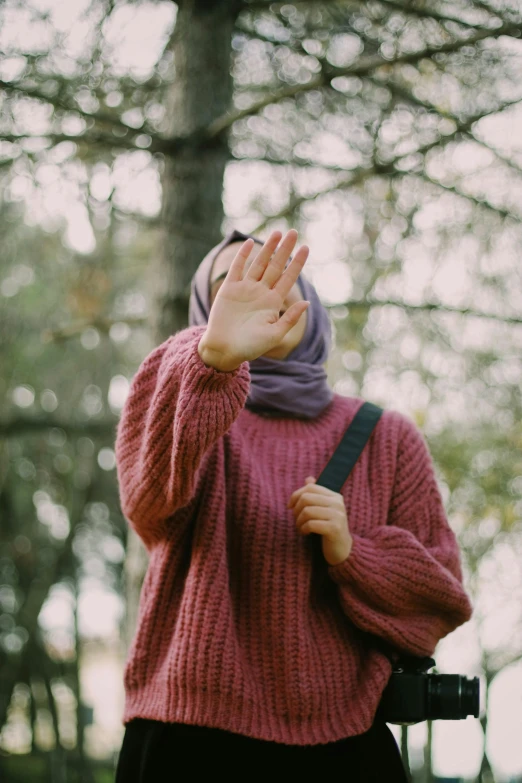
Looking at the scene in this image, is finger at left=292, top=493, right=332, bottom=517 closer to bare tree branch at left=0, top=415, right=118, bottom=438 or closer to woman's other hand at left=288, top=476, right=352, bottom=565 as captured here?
woman's other hand at left=288, top=476, right=352, bottom=565

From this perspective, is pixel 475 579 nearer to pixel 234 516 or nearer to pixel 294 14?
pixel 294 14

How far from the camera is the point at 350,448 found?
208 centimetres

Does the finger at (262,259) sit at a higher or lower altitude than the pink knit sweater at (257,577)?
higher

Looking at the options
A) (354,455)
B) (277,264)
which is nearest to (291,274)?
(277,264)

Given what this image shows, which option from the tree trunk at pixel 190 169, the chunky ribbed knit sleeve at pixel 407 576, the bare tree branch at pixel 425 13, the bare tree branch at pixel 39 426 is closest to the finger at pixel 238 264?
the chunky ribbed knit sleeve at pixel 407 576

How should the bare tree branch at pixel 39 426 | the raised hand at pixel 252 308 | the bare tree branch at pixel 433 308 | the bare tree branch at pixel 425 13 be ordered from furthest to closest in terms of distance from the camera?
the bare tree branch at pixel 39 426 < the bare tree branch at pixel 433 308 < the bare tree branch at pixel 425 13 < the raised hand at pixel 252 308

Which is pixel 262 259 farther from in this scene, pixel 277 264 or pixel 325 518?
pixel 325 518

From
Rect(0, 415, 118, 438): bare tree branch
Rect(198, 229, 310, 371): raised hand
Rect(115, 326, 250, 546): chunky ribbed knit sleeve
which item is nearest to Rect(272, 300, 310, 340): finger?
Rect(198, 229, 310, 371): raised hand

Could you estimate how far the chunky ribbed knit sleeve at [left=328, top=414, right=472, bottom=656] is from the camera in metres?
1.92

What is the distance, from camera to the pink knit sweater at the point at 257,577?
1.82 metres

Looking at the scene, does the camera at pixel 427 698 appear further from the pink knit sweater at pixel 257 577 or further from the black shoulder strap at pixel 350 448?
the black shoulder strap at pixel 350 448

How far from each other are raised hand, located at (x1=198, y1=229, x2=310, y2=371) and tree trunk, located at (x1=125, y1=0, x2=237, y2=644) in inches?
56.4

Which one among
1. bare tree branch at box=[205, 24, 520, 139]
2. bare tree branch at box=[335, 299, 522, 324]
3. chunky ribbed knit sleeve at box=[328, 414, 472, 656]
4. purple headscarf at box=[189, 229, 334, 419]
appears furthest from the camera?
bare tree branch at box=[335, 299, 522, 324]

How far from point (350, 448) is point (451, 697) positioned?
24.0 inches
